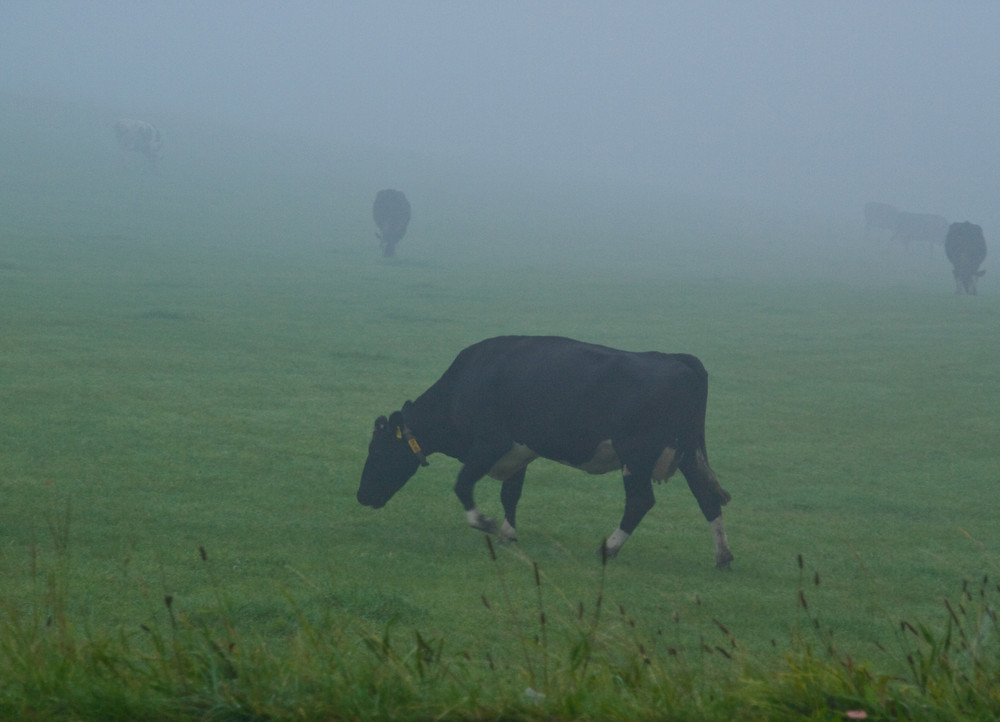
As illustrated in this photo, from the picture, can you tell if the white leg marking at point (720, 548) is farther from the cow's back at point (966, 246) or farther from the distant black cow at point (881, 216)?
the distant black cow at point (881, 216)

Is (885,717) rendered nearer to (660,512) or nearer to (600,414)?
(600,414)

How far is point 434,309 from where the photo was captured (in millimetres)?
31281

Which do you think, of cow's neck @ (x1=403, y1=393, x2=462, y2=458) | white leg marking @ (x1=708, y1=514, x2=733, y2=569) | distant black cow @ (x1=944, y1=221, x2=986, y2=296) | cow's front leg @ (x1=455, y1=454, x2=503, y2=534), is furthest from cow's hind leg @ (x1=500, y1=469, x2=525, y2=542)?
distant black cow @ (x1=944, y1=221, x2=986, y2=296)

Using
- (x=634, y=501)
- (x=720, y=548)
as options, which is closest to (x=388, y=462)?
(x=634, y=501)

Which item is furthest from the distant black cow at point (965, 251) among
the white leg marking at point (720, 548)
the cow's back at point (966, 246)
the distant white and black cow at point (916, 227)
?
the white leg marking at point (720, 548)

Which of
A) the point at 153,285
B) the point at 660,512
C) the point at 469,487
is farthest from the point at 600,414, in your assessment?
the point at 153,285

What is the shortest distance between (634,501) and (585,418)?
0.85 metres

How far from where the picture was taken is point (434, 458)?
14188 millimetres

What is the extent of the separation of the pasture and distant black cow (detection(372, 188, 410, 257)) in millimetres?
1608

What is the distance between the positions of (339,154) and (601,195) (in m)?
23.8

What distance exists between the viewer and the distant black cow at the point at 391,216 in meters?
48.8

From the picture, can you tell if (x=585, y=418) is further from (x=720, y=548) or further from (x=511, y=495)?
(x=720, y=548)

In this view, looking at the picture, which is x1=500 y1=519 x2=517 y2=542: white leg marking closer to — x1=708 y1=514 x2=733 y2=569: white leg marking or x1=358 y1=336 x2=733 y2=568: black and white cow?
x1=358 y1=336 x2=733 y2=568: black and white cow

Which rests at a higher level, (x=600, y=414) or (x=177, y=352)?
(x=600, y=414)
